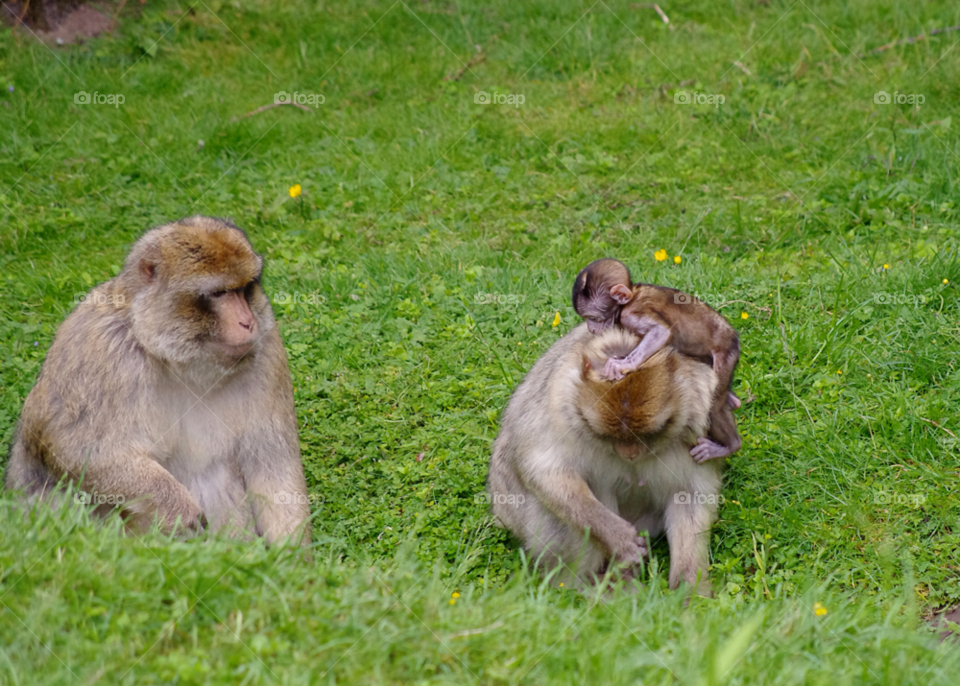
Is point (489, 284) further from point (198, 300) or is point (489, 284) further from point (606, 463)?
point (198, 300)

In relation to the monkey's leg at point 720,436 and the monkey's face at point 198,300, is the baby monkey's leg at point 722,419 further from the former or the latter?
the monkey's face at point 198,300

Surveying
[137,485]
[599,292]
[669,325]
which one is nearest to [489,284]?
[599,292]

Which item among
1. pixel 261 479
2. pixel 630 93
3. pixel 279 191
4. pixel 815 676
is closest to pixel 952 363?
pixel 815 676

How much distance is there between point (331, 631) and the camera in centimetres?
288


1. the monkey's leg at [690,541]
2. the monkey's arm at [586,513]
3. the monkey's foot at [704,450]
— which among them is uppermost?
→ the monkey's foot at [704,450]

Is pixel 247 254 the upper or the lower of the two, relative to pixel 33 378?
upper

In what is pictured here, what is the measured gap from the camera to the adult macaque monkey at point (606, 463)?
3.76 m

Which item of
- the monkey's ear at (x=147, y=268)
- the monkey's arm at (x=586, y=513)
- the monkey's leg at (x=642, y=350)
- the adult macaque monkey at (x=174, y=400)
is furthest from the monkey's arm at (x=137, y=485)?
the monkey's leg at (x=642, y=350)

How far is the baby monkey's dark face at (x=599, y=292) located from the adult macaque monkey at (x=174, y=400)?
1346 millimetres

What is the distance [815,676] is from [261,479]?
7.10 feet

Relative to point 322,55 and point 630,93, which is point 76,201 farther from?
point 630,93

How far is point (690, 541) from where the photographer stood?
4.17 meters

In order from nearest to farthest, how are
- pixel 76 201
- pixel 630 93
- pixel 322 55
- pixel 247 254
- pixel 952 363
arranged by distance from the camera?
pixel 247 254, pixel 952 363, pixel 76 201, pixel 630 93, pixel 322 55

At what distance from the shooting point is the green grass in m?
2.92
